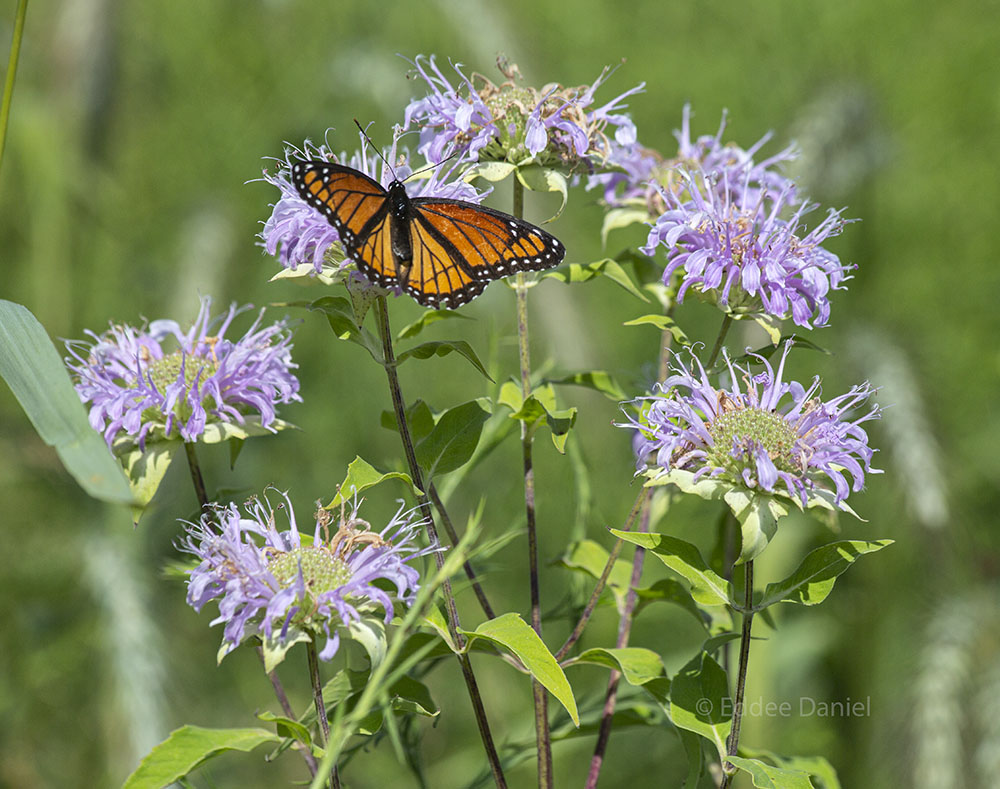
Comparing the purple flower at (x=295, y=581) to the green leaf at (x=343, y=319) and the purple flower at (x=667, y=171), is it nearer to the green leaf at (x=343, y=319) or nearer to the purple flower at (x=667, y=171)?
the green leaf at (x=343, y=319)

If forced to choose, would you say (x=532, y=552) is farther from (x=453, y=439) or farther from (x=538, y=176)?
(x=538, y=176)

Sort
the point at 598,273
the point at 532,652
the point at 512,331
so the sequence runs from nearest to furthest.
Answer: the point at 532,652 → the point at 598,273 → the point at 512,331

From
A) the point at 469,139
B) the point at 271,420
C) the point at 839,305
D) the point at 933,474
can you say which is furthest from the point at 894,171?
the point at 271,420

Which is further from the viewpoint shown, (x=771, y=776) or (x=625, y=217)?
(x=625, y=217)

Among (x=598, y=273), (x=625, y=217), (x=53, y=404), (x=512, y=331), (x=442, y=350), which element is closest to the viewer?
(x=53, y=404)

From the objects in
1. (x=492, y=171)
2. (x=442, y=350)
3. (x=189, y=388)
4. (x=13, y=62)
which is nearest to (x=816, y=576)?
(x=442, y=350)

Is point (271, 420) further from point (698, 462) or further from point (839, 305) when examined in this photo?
point (839, 305)

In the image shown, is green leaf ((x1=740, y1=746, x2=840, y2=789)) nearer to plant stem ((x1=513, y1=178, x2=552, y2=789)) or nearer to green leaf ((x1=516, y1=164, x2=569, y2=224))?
plant stem ((x1=513, y1=178, x2=552, y2=789))

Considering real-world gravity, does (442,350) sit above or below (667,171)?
below
